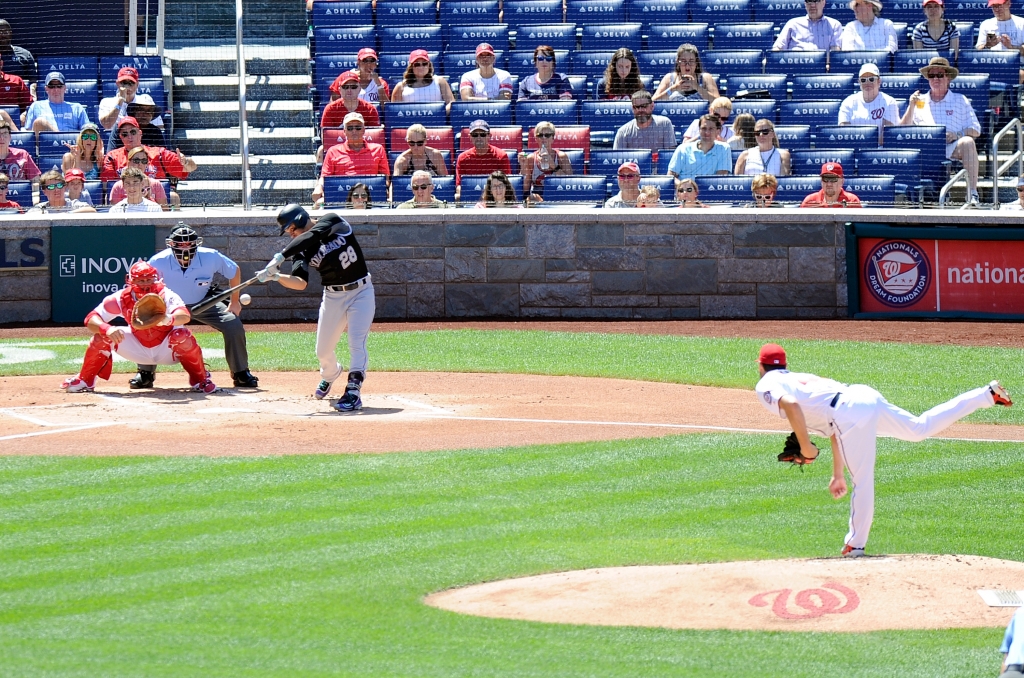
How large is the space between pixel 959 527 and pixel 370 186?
10059mm

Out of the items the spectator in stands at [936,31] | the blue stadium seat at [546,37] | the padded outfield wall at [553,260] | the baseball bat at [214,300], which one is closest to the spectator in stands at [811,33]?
the spectator in stands at [936,31]

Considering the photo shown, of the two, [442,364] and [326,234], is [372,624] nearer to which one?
[326,234]

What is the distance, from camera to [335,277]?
1146 cm

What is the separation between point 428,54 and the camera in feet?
61.5

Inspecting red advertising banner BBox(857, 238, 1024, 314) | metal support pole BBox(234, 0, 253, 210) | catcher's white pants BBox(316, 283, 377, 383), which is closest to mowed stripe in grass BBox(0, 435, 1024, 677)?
catcher's white pants BBox(316, 283, 377, 383)

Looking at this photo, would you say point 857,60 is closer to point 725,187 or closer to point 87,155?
point 725,187

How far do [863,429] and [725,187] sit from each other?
9.61m

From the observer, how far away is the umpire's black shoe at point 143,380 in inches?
501

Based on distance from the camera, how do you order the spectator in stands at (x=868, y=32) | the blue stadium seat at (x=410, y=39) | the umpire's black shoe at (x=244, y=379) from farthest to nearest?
the blue stadium seat at (x=410, y=39), the spectator in stands at (x=868, y=32), the umpire's black shoe at (x=244, y=379)

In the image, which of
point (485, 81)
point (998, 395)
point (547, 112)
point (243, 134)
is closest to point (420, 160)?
point (547, 112)

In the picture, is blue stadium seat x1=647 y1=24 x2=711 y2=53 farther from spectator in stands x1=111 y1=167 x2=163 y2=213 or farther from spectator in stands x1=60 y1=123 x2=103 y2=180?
spectator in stands x1=60 y1=123 x2=103 y2=180

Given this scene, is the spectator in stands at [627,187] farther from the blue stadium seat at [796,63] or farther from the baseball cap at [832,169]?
the blue stadium seat at [796,63]

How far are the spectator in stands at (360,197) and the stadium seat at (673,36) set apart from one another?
4664mm

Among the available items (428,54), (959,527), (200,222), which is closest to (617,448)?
(959,527)
